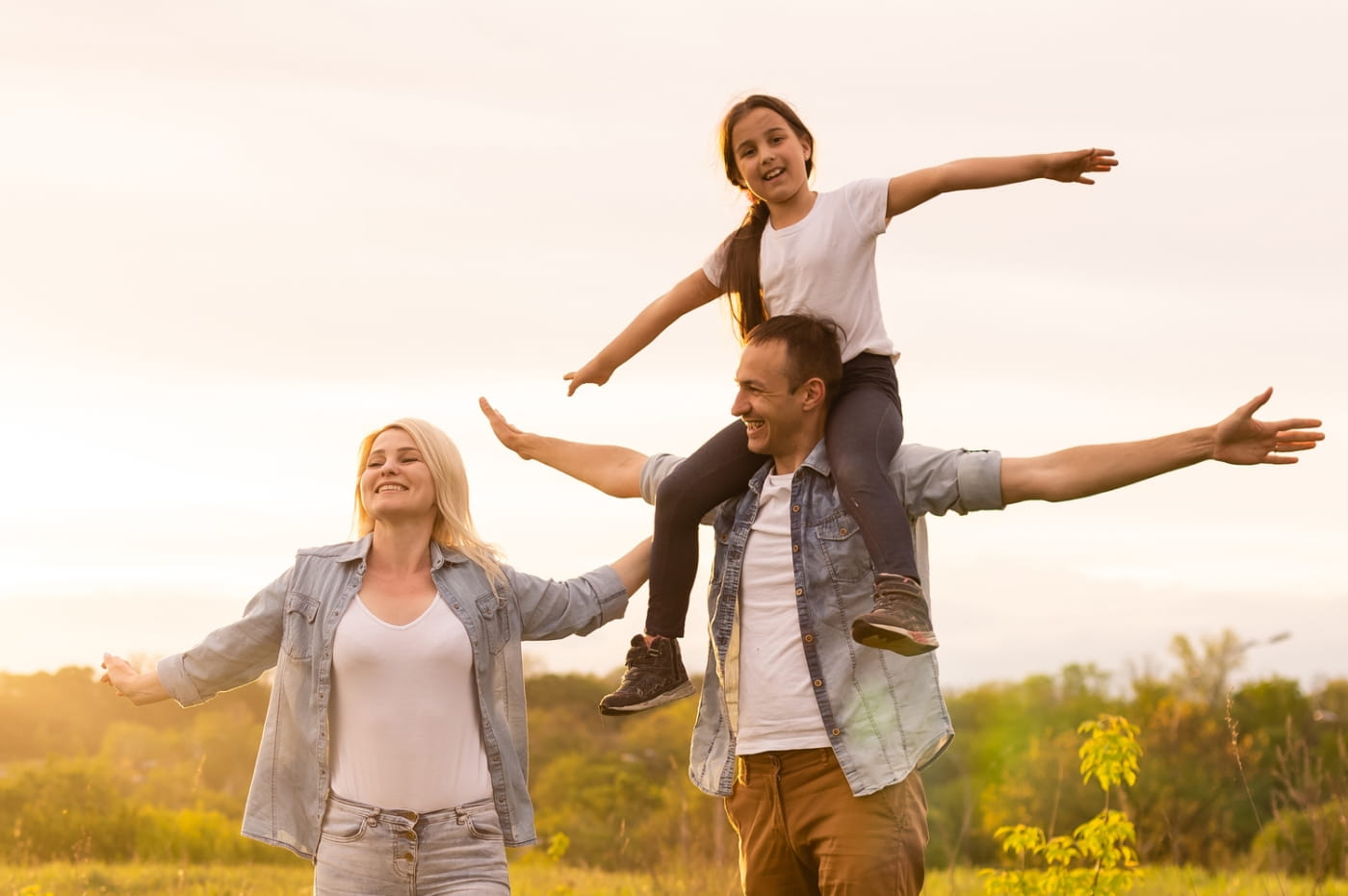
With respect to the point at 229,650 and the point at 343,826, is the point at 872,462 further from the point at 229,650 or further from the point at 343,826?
→ the point at 229,650

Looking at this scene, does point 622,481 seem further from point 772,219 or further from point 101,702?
point 101,702

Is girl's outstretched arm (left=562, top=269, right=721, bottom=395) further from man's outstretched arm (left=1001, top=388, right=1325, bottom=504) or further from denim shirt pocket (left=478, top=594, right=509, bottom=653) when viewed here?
man's outstretched arm (left=1001, top=388, right=1325, bottom=504)

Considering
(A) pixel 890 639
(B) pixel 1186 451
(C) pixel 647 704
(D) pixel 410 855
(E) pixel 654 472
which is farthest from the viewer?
(E) pixel 654 472

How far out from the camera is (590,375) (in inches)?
236

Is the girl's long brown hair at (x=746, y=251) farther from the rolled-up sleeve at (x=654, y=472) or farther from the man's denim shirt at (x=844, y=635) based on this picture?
the man's denim shirt at (x=844, y=635)

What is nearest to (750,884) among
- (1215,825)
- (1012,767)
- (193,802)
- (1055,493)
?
(1055,493)

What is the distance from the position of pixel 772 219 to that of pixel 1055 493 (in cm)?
165

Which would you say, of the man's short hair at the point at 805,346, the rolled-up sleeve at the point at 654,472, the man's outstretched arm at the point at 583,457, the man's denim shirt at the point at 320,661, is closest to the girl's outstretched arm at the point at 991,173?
the man's short hair at the point at 805,346

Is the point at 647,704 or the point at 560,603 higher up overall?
the point at 560,603

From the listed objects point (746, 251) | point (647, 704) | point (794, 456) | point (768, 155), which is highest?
point (768, 155)

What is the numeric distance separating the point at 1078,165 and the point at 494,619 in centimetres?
261

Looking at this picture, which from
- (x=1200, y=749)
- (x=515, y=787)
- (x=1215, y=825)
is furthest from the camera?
(x=1200, y=749)

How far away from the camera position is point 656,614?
5.16 metres

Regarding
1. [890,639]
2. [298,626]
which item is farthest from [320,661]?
[890,639]
